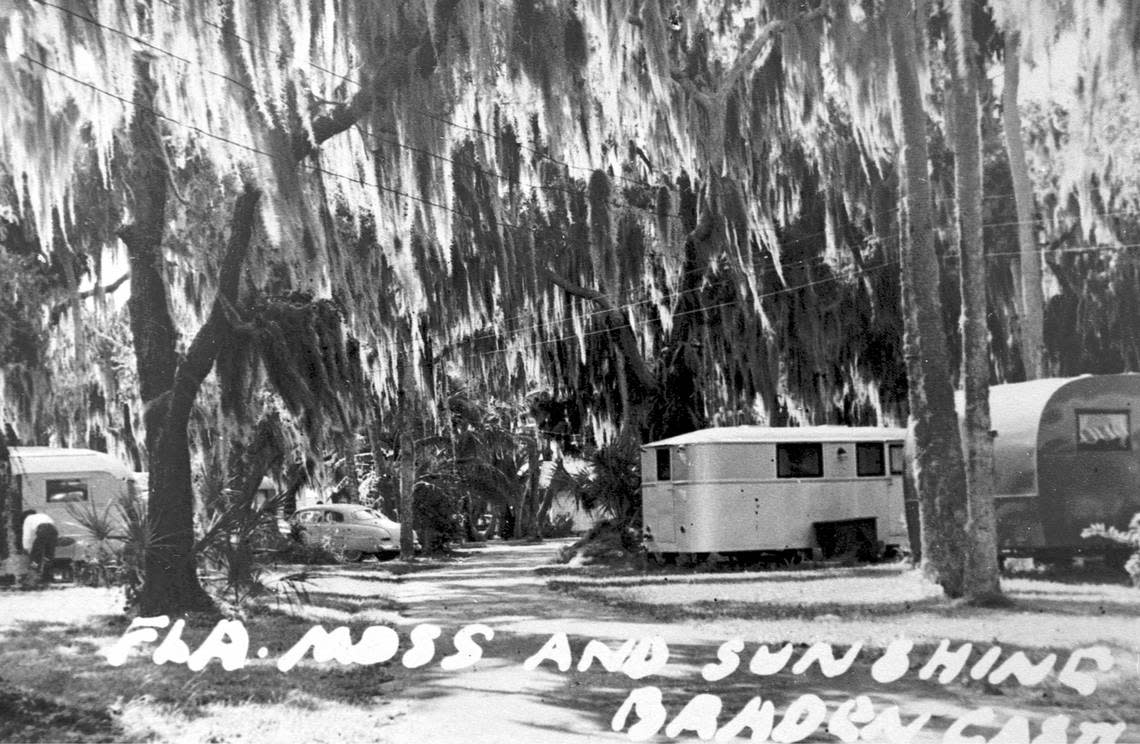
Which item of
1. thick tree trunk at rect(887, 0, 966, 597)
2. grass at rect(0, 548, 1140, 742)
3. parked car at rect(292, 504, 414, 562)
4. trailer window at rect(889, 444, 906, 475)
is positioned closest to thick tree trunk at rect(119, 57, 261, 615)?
grass at rect(0, 548, 1140, 742)

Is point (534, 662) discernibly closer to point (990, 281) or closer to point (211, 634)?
point (211, 634)

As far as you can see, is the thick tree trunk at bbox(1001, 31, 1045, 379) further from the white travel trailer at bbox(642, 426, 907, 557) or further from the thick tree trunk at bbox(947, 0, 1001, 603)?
the white travel trailer at bbox(642, 426, 907, 557)

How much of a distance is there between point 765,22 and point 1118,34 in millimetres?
2352

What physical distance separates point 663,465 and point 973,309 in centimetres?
235

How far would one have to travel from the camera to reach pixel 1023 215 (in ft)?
18.8

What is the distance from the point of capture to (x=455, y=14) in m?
Answer: 7.61

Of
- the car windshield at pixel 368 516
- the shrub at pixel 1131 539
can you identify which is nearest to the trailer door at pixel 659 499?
the shrub at pixel 1131 539

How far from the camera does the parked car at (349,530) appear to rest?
9.70m

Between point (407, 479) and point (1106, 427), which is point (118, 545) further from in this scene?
point (407, 479)

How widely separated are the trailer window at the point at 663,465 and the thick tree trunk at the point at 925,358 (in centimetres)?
160

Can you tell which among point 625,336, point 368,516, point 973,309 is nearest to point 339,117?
point 625,336

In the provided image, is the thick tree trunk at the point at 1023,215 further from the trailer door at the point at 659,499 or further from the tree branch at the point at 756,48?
the trailer door at the point at 659,499

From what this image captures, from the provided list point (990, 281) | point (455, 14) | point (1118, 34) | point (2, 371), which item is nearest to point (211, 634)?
point (2, 371)

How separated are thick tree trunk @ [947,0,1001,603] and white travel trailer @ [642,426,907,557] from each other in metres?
1.14
